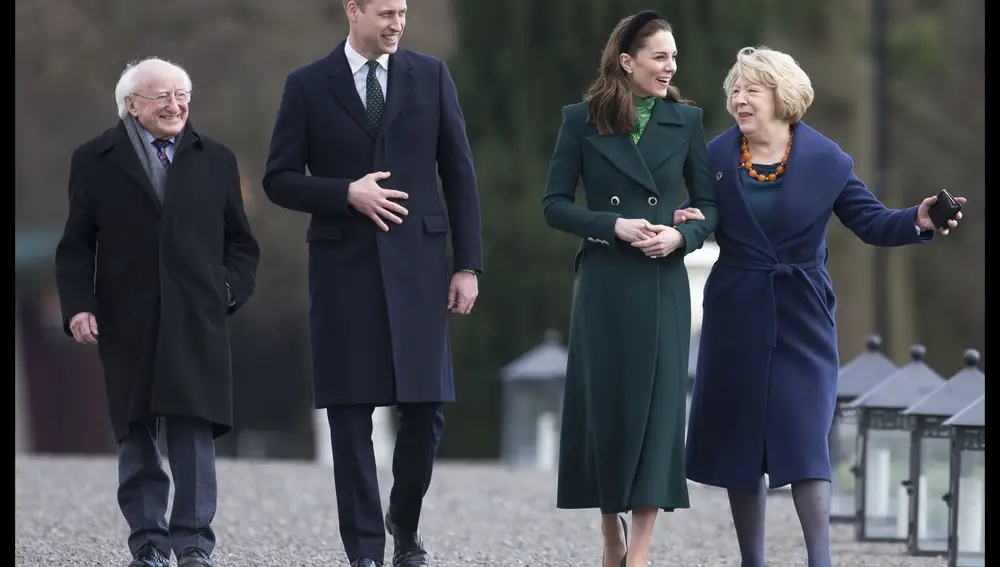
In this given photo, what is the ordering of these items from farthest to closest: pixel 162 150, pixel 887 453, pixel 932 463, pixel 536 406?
pixel 536 406 → pixel 887 453 → pixel 932 463 → pixel 162 150

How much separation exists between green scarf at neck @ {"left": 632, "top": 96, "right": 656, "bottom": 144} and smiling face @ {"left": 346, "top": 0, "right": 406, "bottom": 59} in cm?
83

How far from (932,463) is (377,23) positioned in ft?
11.9

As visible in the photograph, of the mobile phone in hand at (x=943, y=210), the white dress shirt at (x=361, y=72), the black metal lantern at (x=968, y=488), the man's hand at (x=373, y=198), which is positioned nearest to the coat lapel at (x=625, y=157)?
the man's hand at (x=373, y=198)

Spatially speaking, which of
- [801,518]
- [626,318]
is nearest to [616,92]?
[626,318]

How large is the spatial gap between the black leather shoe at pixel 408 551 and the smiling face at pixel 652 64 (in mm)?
1740

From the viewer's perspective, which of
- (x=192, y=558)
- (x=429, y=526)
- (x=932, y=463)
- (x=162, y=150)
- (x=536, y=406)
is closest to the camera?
(x=192, y=558)

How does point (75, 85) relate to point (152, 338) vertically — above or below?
above

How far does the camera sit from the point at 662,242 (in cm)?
721

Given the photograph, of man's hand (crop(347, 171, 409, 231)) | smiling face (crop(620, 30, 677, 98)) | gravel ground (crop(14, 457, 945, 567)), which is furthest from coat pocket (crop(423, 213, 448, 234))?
gravel ground (crop(14, 457, 945, 567))

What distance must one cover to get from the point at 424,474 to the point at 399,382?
39 centimetres

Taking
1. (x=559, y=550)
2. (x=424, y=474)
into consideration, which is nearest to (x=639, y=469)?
(x=424, y=474)

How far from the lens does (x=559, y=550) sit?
9.49m

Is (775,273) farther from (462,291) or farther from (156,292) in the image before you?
(156,292)
